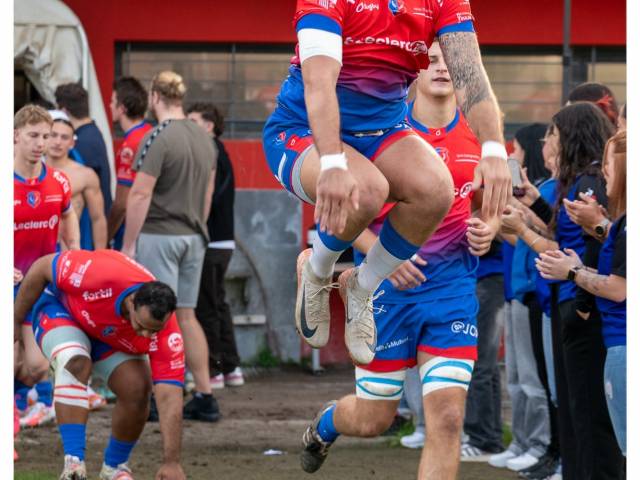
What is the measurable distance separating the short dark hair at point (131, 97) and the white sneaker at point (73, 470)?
3.56 m

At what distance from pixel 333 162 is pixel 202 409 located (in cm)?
556

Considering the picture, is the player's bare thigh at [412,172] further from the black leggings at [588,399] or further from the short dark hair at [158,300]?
the short dark hair at [158,300]

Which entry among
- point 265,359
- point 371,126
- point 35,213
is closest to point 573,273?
point 371,126

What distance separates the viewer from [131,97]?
9.93 meters

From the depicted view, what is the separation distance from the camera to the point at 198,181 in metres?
9.77

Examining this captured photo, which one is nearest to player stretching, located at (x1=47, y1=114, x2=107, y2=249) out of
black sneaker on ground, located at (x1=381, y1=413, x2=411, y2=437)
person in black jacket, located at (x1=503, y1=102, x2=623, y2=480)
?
black sneaker on ground, located at (x1=381, y1=413, x2=411, y2=437)

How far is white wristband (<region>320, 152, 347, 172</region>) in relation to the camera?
451 centimetres

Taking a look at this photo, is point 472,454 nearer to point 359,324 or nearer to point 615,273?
point 615,273

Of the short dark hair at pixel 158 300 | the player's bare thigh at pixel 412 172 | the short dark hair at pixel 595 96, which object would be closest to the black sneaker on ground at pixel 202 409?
the short dark hair at pixel 158 300

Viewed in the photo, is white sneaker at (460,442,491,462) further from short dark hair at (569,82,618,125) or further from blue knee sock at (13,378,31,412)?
blue knee sock at (13,378,31,412)

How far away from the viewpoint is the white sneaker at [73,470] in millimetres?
7125

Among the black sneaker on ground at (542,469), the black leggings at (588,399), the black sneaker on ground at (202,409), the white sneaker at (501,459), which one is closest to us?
the black leggings at (588,399)

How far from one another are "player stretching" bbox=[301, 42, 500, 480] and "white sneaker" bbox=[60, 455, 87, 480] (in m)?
1.60

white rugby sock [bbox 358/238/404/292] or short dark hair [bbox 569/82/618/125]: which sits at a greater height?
short dark hair [bbox 569/82/618/125]
